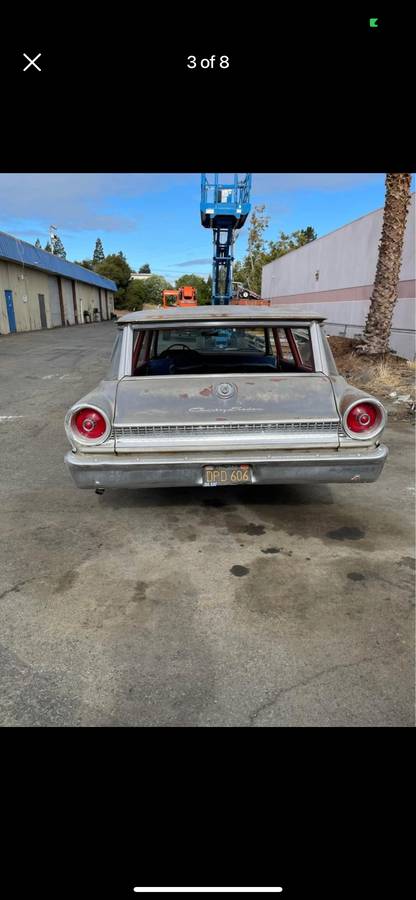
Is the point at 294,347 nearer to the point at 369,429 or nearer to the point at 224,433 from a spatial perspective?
the point at 369,429

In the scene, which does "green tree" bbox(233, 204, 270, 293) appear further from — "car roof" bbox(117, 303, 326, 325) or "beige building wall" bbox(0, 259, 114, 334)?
"car roof" bbox(117, 303, 326, 325)

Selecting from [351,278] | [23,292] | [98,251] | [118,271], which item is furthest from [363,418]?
[98,251]

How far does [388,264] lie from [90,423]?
358 inches

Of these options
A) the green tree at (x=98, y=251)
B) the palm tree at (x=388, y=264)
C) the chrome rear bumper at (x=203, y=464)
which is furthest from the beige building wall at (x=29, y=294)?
the green tree at (x=98, y=251)

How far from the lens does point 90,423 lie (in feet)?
10.9

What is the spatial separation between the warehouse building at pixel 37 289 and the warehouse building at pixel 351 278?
1531 cm

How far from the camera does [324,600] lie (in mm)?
2865

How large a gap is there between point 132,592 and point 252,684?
0.99 meters

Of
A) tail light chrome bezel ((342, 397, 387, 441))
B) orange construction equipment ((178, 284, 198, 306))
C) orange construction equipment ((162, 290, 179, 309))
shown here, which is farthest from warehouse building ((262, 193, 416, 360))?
tail light chrome bezel ((342, 397, 387, 441))

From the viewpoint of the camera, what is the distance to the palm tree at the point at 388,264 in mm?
9828

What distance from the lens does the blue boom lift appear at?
18344 mm

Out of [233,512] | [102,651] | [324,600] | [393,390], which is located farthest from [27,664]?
[393,390]

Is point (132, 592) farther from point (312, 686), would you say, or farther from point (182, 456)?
point (312, 686)

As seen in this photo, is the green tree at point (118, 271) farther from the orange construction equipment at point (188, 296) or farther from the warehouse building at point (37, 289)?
the orange construction equipment at point (188, 296)
